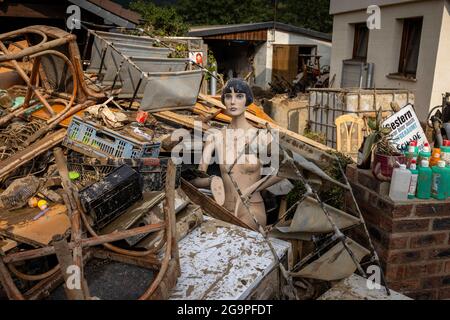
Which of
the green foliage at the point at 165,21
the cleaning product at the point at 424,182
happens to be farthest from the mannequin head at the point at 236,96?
the green foliage at the point at 165,21

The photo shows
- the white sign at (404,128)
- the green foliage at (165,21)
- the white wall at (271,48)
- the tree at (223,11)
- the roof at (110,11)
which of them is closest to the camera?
the white sign at (404,128)

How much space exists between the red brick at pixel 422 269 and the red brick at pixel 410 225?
0.28 meters

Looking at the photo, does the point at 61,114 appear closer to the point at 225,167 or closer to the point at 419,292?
the point at 225,167

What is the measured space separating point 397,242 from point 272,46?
1535cm

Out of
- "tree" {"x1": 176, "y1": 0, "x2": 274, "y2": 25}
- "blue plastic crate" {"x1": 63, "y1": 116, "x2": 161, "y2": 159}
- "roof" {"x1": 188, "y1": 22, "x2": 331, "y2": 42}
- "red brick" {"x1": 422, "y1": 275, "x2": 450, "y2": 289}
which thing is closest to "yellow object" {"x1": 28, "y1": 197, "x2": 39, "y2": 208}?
"blue plastic crate" {"x1": 63, "y1": 116, "x2": 161, "y2": 159}

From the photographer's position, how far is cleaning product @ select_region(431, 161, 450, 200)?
2.46m

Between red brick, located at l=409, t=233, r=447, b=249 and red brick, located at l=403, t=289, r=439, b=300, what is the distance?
36cm

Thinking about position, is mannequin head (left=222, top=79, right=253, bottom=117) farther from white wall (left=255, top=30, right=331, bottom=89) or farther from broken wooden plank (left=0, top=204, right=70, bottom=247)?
white wall (left=255, top=30, right=331, bottom=89)

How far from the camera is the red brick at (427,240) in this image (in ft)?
8.25

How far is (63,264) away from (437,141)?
118 inches

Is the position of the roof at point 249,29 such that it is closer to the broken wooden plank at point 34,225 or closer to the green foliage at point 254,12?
the broken wooden plank at point 34,225

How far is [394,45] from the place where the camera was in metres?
9.48

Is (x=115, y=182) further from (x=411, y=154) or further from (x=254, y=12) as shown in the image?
(x=254, y=12)
